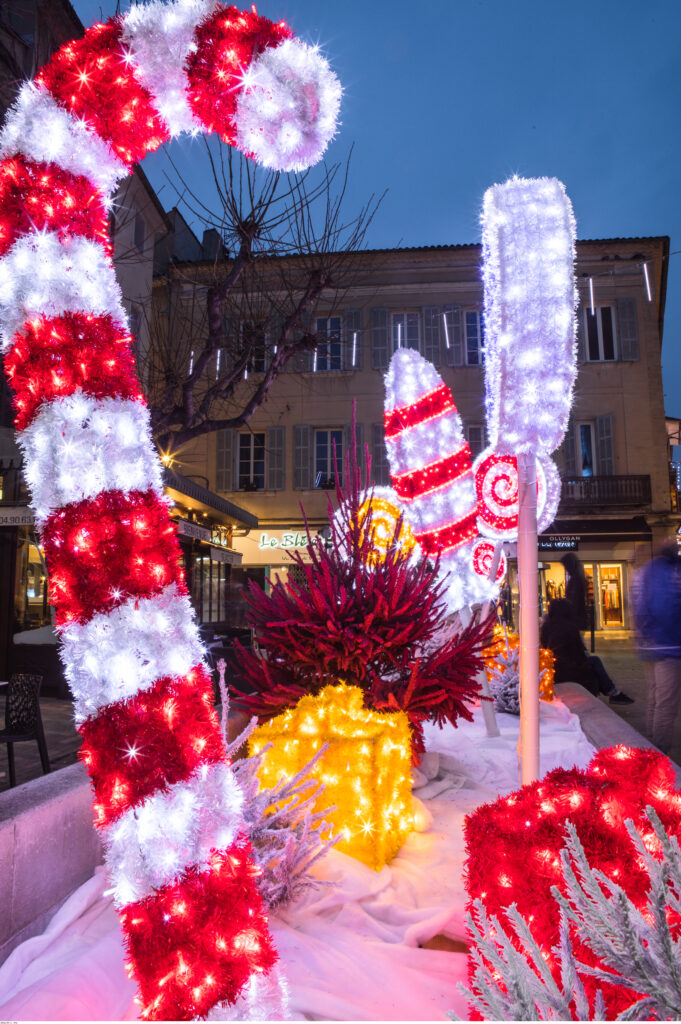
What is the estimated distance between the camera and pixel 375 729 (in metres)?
2.68

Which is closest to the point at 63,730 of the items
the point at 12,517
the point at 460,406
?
the point at 12,517

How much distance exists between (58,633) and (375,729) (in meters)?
1.49

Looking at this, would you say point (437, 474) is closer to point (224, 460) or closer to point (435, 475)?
point (435, 475)

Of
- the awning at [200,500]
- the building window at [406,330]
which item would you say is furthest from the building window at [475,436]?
the awning at [200,500]

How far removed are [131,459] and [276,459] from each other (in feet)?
58.0

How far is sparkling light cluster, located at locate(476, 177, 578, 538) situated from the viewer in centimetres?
258

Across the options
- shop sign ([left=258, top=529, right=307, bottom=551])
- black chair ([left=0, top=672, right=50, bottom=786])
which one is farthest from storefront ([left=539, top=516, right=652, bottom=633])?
black chair ([left=0, top=672, right=50, bottom=786])

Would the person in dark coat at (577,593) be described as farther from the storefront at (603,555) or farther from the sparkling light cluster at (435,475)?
the storefront at (603,555)

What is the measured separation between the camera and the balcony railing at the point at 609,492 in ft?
61.3

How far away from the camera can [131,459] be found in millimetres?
1656

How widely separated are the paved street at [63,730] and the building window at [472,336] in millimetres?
10237

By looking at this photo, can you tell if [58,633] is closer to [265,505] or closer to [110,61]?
[110,61]

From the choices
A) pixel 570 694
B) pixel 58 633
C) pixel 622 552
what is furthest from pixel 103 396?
pixel 622 552

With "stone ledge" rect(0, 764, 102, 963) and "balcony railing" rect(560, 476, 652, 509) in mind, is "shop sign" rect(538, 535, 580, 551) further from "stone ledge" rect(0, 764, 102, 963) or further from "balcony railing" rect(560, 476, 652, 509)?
"stone ledge" rect(0, 764, 102, 963)
